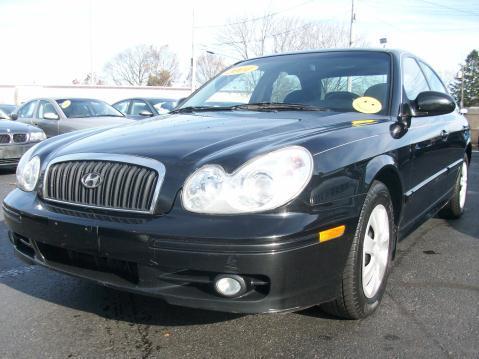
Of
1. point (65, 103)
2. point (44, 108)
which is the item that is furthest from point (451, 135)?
point (44, 108)

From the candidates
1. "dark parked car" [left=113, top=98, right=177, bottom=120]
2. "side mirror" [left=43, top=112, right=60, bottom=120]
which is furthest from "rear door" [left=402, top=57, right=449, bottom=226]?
"dark parked car" [left=113, top=98, right=177, bottom=120]

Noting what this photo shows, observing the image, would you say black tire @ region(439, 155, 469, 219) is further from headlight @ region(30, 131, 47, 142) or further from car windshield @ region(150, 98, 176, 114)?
car windshield @ region(150, 98, 176, 114)

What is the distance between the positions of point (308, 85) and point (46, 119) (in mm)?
8310

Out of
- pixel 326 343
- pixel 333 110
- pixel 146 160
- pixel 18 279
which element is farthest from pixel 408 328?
pixel 18 279

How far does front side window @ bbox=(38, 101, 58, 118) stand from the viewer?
35.4ft

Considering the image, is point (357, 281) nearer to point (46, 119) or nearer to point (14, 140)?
point (14, 140)

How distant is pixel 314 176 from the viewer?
2.31 metres

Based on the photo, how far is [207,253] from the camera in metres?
2.15

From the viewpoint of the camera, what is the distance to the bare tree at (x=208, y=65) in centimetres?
4753

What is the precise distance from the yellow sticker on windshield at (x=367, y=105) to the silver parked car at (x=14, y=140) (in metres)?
6.98

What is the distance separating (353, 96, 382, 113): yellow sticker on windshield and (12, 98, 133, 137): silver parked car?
7181mm

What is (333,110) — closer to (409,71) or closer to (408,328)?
(409,71)

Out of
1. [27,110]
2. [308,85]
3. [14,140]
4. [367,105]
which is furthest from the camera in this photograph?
[27,110]

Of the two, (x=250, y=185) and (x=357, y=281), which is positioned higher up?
(x=250, y=185)
